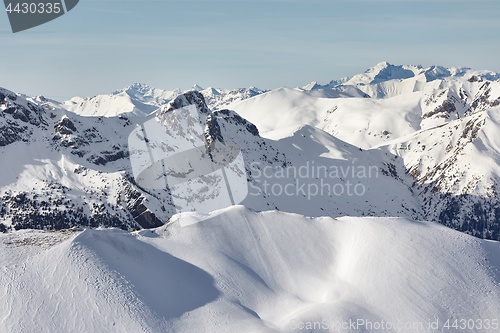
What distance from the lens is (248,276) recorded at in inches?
3996

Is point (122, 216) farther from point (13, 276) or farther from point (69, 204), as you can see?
point (13, 276)

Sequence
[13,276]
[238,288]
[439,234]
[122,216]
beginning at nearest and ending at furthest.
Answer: [13,276], [238,288], [439,234], [122,216]

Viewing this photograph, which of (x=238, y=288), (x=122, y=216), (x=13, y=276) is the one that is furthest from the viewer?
(x=122, y=216)

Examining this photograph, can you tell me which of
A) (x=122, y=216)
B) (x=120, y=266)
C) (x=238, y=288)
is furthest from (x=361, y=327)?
(x=122, y=216)

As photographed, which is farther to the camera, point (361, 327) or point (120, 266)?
Result: point (120, 266)

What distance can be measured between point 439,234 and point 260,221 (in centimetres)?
3557

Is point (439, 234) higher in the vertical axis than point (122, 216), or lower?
higher

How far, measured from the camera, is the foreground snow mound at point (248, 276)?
286 feet

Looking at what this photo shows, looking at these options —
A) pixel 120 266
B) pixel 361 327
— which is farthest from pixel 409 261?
pixel 120 266

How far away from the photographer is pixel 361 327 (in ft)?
284

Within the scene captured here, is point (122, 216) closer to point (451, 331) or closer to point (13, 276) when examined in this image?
point (13, 276)

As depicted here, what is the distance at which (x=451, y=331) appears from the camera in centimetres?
8788

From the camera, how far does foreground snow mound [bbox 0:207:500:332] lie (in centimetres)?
8712

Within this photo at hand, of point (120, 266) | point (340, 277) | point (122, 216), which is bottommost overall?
point (122, 216)
